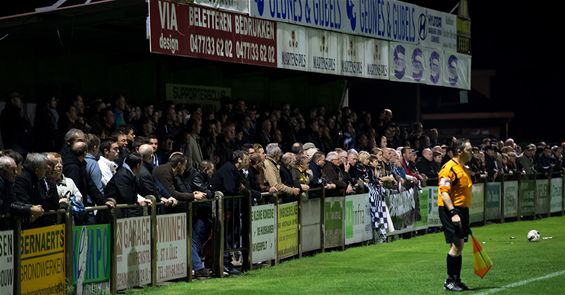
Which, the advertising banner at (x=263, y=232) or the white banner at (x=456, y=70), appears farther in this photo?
the white banner at (x=456, y=70)

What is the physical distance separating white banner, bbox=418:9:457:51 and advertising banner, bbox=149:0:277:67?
823 centimetres

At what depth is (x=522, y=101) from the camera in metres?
54.8

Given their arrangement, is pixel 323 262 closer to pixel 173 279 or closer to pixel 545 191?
pixel 173 279

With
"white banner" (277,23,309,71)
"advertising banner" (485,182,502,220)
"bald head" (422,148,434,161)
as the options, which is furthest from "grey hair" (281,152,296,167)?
"advertising banner" (485,182,502,220)

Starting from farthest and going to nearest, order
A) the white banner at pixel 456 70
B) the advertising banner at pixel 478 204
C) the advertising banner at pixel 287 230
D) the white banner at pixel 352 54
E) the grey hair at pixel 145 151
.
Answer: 1. the white banner at pixel 456 70
2. the advertising banner at pixel 478 204
3. the white banner at pixel 352 54
4. the advertising banner at pixel 287 230
5. the grey hair at pixel 145 151

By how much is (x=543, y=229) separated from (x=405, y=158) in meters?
3.98

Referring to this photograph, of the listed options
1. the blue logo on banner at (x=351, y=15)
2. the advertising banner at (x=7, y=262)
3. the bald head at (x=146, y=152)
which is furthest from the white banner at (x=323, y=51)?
the advertising banner at (x=7, y=262)

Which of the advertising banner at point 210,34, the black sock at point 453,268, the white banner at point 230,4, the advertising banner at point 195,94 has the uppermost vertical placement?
the white banner at point 230,4

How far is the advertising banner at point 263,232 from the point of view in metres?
18.0

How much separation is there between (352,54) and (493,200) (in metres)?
6.29

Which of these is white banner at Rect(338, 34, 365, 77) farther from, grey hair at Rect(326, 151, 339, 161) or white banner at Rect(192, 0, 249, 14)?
white banner at Rect(192, 0, 249, 14)

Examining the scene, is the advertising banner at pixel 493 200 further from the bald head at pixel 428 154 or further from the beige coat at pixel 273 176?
the beige coat at pixel 273 176

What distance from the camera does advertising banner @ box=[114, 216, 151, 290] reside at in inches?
570

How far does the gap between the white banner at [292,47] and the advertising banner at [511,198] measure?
8895mm
